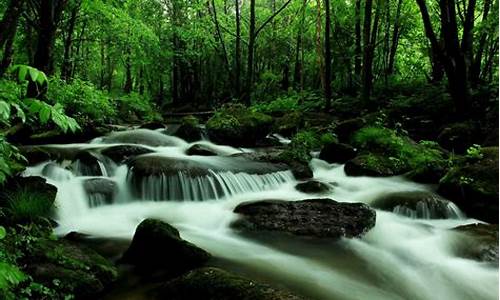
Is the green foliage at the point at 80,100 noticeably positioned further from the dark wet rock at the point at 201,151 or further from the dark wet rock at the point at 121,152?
the dark wet rock at the point at 201,151

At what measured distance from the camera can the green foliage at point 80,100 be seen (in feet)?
39.6

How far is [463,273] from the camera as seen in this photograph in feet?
17.5

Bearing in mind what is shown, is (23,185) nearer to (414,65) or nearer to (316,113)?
(316,113)

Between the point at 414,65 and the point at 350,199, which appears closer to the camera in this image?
the point at 350,199

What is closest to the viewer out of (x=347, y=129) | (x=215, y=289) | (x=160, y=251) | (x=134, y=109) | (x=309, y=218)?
(x=215, y=289)

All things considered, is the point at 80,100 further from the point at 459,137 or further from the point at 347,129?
the point at 459,137

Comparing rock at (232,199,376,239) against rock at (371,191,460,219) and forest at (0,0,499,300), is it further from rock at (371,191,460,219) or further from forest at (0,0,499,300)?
rock at (371,191,460,219)

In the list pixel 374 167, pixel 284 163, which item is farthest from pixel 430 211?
pixel 284 163

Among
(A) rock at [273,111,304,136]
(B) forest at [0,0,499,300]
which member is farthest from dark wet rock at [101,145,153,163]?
(A) rock at [273,111,304,136]

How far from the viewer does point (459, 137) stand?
1135 cm

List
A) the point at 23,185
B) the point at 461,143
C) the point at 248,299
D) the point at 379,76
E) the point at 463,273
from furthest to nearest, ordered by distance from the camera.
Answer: the point at 379,76 → the point at 461,143 → the point at 23,185 → the point at 463,273 → the point at 248,299

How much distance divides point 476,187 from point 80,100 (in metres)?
10.4

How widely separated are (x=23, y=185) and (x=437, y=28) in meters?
17.6

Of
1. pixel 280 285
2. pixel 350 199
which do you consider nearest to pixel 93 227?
pixel 280 285
